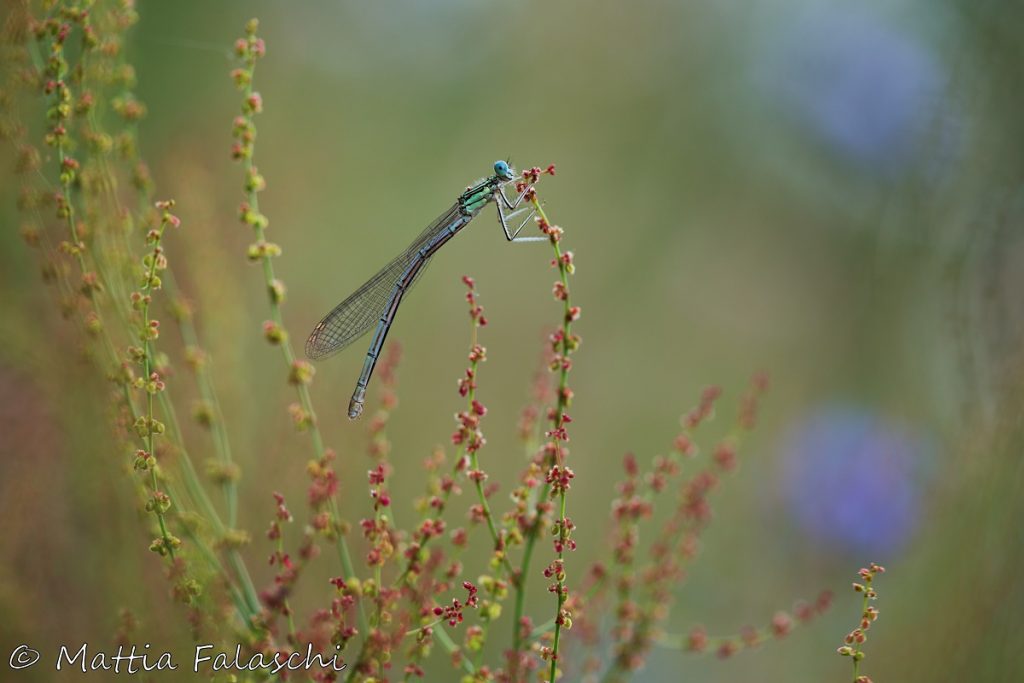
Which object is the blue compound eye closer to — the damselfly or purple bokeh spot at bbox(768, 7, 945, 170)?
the damselfly

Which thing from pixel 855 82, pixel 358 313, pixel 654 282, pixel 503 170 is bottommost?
pixel 358 313

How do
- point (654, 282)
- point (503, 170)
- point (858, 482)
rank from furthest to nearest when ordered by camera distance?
point (654, 282)
point (858, 482)
point (503, 170)

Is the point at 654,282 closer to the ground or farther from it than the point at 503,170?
farther from it

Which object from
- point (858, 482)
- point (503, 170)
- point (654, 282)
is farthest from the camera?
point (654, 282)

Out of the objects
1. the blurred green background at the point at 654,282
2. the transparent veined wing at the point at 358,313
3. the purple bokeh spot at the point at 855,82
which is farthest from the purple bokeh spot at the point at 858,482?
the transparent veined wing at the point at 358,313

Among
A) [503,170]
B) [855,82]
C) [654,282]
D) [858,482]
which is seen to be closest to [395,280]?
[503,170]

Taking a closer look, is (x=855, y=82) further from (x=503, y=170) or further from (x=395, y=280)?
(x=395, y=280)

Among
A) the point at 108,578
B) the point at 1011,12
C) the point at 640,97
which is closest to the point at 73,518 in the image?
the point at 108,578
